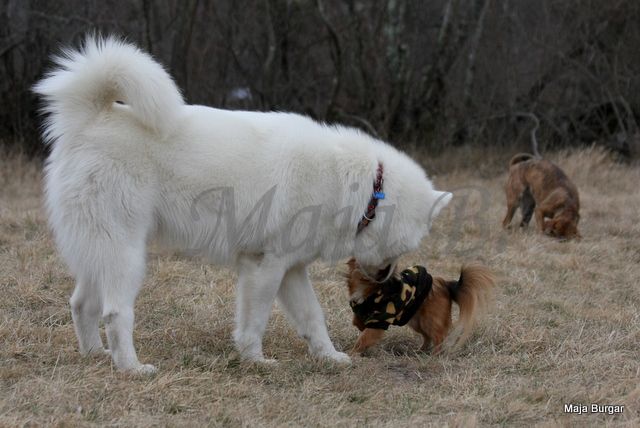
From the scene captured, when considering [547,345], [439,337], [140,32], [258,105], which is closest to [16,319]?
[439,337]

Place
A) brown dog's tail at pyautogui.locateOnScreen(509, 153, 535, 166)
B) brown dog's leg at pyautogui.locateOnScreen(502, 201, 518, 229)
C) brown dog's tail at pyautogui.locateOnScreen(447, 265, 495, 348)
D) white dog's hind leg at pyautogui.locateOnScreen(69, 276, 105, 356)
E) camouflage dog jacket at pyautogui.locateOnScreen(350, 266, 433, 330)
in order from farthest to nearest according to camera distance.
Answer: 1. brown dog's tail at pyautogui.locateOnScreen(509, 153, 535, 166)
2. brown dog's leg at pyautogui.locateOnScreen(502, 201, 518, 229)
3. brown dog's tail at pyautogui.locateOnScreen(447, 265, 495, 348)
4. camouflage dog jacket at pyautogui.locateOnScreen(350, 266, 433, 330)
5. white dog's hind leg at pyautogui.locateOnScreen(69, 276, 105, 356)

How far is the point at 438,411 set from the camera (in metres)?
3.61

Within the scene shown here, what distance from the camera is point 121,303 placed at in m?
3.80

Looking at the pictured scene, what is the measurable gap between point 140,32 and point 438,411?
1004cm

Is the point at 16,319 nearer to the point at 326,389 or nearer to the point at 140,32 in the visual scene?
the point at 326,389

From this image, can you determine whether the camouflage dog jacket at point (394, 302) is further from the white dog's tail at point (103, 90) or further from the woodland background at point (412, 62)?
the woodland background at point (412, 62)

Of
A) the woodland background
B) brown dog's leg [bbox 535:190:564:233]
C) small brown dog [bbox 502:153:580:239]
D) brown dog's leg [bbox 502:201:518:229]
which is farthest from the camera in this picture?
the woodland background

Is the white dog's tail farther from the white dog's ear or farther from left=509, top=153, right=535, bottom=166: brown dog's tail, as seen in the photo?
left=509, top=153, right=535, bottom=166: brown dog's tail

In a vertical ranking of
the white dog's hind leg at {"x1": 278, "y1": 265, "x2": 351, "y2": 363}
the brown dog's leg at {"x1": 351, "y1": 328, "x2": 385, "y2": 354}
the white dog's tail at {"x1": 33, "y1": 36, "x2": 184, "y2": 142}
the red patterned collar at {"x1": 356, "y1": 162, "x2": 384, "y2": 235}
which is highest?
the white dog's tail at {"x1": 33, "y1": 36, "x2": 184, "y2": 142}

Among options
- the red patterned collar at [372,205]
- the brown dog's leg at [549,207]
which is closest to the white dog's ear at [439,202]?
the red patterned collar at [372,205]

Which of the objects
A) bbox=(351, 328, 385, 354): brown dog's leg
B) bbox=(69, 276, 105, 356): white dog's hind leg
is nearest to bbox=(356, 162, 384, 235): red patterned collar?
bbox=(351, 328, 385, 354): brown dog's leg

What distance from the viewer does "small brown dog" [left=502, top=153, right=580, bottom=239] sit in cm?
799

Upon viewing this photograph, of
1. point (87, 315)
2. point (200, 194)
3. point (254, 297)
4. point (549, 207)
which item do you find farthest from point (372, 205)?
point (549, 207)

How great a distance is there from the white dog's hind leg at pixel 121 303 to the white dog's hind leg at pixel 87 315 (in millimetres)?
296
